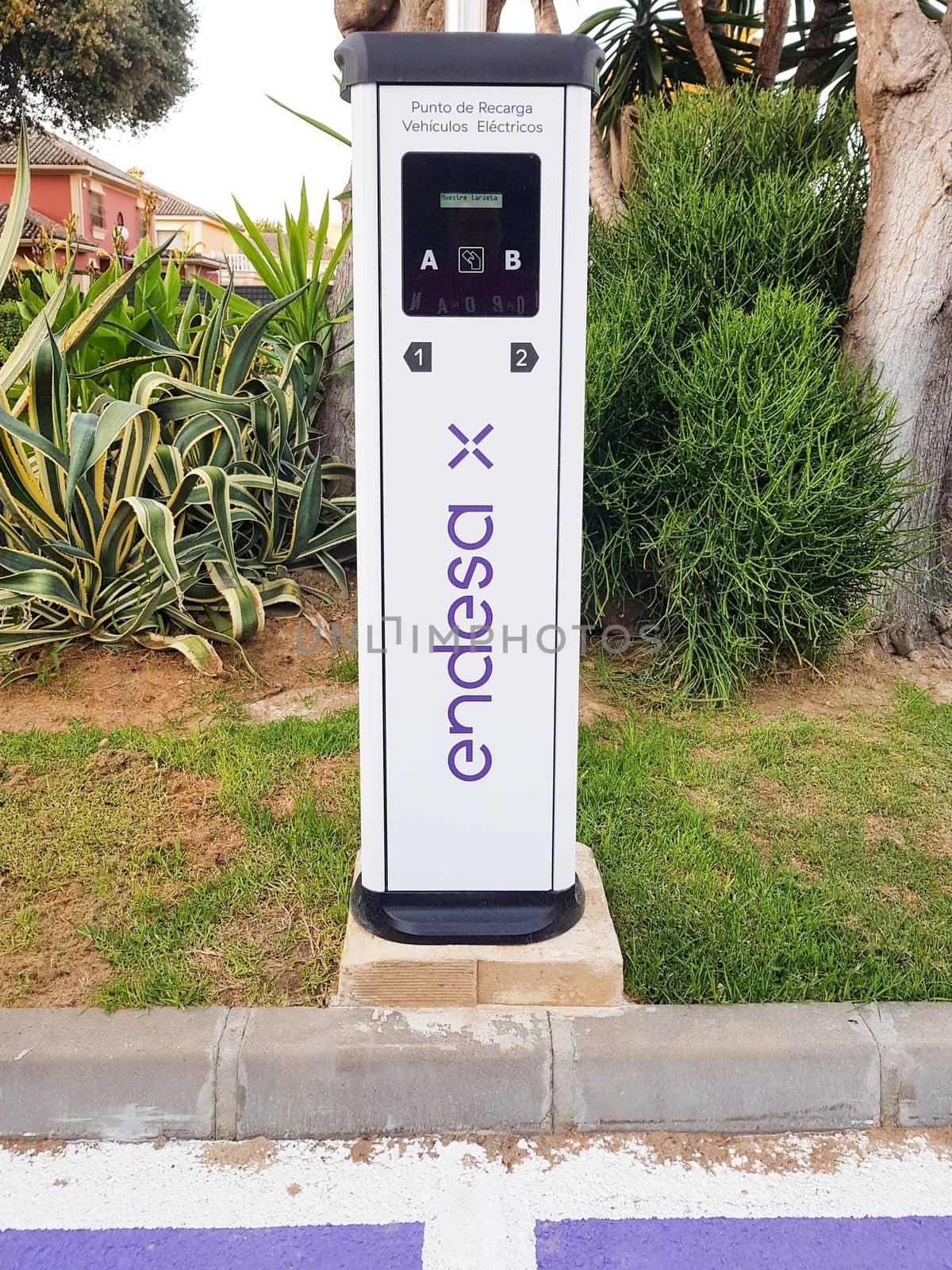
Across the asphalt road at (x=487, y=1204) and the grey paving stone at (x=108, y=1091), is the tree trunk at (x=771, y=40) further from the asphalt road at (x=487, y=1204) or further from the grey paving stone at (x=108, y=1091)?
the grey paving stone at (x=108, y=1091)

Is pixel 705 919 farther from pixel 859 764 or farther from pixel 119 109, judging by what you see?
pixel 119 109

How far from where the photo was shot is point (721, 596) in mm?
4188

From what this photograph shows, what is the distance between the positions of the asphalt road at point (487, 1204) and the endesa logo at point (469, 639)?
797 millimetres

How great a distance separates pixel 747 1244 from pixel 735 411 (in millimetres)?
2894

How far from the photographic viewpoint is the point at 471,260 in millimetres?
2170

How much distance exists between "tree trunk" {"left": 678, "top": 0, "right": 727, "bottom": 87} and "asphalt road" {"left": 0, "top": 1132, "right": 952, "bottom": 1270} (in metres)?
6.46

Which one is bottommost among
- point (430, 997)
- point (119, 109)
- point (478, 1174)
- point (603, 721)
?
point (478, 1174)

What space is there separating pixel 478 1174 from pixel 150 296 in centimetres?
491

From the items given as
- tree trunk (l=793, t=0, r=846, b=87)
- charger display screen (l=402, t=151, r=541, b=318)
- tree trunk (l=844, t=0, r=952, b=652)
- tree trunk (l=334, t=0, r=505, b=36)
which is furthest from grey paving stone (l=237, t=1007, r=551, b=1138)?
tree trunk (l=793, t=0, r=846, b=87)

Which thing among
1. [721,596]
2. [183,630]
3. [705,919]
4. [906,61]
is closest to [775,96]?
Answer: [906,61]

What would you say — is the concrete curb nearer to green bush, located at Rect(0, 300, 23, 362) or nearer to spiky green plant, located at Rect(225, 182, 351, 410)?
spiky green plant, located at Rect(225, 182, 351, 410)

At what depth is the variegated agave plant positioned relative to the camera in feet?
13.2

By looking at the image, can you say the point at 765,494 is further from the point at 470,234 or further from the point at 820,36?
the point at 820,36

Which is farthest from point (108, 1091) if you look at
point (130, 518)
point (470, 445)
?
point (130, 518)
